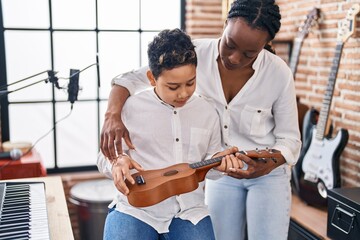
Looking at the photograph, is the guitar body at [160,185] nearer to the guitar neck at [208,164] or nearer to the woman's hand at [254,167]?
the guitar neck at [208,164]

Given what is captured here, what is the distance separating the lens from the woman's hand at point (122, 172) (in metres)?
1.27

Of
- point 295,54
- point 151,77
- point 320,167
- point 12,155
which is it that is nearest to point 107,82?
point 12,155

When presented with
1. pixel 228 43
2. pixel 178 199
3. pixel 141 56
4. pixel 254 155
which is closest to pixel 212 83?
pixel 228 43

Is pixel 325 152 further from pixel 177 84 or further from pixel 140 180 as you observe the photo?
pixel 140 180

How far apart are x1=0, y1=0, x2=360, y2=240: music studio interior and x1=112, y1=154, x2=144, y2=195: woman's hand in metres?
1.23

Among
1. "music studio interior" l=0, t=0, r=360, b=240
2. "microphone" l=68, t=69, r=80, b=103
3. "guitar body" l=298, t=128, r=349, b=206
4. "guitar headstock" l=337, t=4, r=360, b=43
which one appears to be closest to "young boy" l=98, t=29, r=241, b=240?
"microphone" l=68, t=69, r=80, b=103

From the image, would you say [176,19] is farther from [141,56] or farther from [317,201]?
[317,201]

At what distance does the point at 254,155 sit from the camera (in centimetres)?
147

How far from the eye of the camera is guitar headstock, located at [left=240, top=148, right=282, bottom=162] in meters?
1.47

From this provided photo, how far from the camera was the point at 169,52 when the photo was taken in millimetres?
1404

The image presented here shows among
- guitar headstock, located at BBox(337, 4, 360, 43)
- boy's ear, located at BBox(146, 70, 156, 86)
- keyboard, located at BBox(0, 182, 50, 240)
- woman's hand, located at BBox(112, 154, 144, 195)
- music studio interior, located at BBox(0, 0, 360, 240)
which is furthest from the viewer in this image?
music studio interior, located at BBox(0, 0, 360, 240)

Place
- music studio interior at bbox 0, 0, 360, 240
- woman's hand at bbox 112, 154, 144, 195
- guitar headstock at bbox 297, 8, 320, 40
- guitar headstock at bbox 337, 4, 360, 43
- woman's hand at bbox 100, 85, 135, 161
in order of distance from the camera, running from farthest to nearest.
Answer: guitar headstock at bbox 297, 8, 320, 40, music studio interior at bbox 0, 0, 360, 240, guitar headstock at bbox 337, 4, 360, 43, woman's hand at bbox 100, 85, 135, 161, woman's hand at bbox 112, 154, 144, 195

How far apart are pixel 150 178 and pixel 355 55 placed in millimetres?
1801

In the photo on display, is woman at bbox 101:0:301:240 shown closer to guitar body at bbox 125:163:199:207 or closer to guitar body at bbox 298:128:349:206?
guitar body at bbox 125:163:199:207
